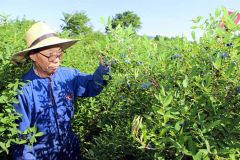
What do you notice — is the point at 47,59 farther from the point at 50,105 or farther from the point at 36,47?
the point at 50,105

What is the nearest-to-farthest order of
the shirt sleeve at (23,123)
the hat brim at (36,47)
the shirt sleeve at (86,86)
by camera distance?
the shirt sleeve at (23,123), the hat brim at (36,47), the shirt sleeve at (86,86)

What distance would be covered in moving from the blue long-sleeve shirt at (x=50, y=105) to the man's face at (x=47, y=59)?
97 mm

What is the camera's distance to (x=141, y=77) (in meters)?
2.08

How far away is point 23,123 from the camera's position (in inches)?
110

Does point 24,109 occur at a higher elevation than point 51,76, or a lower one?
lower

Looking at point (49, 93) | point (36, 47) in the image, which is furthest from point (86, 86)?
point (36, 47)

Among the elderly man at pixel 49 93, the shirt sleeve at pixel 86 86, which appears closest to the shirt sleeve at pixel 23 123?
the elderly man at pixel 49 93

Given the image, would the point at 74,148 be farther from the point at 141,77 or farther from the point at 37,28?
the point at 141,77

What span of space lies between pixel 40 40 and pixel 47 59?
18 centimetres

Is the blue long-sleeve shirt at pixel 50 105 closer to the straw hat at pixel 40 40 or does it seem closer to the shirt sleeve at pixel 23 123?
the shirt sleeve at pixel 23 123

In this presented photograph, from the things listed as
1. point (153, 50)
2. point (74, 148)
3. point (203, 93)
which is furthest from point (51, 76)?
point (203, 93)

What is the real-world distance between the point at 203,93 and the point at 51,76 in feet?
5.49

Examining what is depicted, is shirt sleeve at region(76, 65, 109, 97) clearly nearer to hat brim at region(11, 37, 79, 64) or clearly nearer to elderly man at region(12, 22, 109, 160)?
elderly man at region(12, 22, 109, 160)

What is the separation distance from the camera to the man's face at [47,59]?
296 cm
